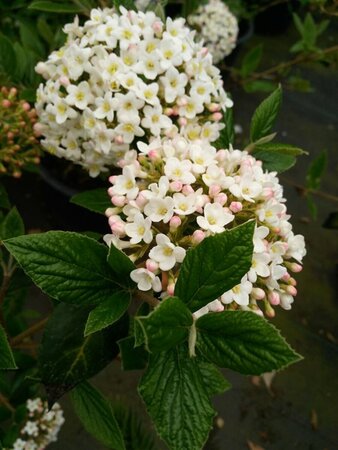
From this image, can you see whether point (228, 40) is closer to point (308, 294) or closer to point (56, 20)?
point (56, 20)

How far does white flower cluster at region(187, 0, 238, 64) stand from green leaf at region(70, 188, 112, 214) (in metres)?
1.01

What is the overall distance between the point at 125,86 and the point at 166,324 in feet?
1.51

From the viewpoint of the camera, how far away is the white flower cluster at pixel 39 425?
1.11 m

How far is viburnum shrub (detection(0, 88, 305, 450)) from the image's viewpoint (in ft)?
2.01

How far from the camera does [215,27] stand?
5.89ft

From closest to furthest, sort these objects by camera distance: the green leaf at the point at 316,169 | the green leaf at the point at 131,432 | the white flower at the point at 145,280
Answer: the white flower at the point at 145,280, the green leaf at the point at 131,432, the green leaf at the point at 316,169

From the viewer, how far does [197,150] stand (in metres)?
0.82

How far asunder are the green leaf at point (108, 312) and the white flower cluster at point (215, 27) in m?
1.31

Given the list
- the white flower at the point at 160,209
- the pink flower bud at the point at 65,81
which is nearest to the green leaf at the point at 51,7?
the pink flower bud at the point at 65,81

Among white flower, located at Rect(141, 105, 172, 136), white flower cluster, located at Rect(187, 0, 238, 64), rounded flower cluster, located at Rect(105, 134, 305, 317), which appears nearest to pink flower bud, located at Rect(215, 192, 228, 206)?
rounded flower cluster, located at Rect(105, 134, 305, 317)

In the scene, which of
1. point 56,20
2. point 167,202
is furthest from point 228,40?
point 167,202

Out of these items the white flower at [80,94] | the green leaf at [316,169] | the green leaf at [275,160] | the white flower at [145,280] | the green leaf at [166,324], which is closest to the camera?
the green leaf at [166,324]

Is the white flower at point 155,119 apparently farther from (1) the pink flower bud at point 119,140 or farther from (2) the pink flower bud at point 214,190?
(2) the pink flower bud at point 214,190

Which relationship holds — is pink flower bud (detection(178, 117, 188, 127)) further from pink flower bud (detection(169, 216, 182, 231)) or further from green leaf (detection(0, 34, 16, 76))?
green leaf (detection(0, 34, 16, 76))
